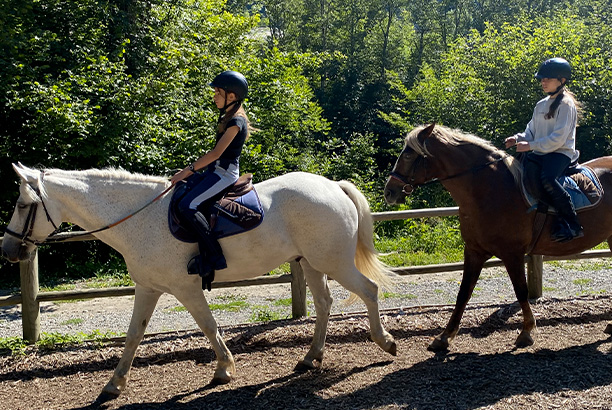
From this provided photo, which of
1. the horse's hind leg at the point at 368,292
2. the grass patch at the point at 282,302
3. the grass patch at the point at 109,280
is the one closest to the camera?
the horse's hind leg at the point at 368,292

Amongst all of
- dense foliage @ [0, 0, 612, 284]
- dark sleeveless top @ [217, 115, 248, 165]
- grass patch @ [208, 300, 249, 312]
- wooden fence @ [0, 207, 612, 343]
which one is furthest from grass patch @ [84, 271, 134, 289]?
dark sleeveless top @ [217, 115, 248, 165]

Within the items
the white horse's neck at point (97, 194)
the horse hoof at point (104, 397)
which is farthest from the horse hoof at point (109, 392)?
the white horse's neck at point (97, 194)

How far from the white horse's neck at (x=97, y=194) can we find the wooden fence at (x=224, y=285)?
96 centimetres

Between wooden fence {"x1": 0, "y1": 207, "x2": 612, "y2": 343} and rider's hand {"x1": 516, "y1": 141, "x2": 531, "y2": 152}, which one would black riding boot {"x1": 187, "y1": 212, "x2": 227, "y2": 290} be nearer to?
wooden fence {"x1": 0, "y1": 207, "x2": 612, "y2": 343}

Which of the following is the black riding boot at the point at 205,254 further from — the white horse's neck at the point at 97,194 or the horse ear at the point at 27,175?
the horse ear at the point at 27,175

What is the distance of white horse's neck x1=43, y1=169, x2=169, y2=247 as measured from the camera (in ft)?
16.3

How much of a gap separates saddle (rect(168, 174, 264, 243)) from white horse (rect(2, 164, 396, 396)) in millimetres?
90

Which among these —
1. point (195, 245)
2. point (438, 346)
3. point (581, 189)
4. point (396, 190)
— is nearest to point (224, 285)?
point (195, 245)

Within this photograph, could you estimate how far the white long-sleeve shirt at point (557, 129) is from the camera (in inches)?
221

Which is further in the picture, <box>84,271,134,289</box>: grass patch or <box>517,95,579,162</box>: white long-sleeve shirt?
<box>84,271,134,289</box>: grass patch

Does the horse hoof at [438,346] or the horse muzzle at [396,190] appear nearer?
the horse muzzle at [396,190]

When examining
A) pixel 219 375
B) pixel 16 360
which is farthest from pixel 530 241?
pixel 16 360

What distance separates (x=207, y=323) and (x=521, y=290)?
3.11 meters

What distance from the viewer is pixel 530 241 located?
590 centimetres
